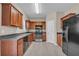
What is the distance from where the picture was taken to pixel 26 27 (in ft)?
39.5

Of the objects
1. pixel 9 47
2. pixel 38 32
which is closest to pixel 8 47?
pixel 9 47

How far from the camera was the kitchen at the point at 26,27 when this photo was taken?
12.6 ft

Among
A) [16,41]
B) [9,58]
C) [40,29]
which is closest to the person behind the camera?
[9,58]

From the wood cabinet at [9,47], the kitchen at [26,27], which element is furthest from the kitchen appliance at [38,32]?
the wood cabinet at [9,47]

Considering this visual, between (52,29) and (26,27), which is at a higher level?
(26,27)

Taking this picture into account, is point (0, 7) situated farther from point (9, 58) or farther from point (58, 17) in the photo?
point (58, 17)

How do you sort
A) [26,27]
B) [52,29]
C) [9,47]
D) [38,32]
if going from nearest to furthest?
[9,47], [52,29], [26,27], [38,32]

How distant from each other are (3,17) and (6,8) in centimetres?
30

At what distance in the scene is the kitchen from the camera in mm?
3855

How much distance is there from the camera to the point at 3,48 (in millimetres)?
3832

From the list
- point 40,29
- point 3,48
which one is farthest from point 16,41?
point 40,29

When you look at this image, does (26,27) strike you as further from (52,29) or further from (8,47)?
(8,47)

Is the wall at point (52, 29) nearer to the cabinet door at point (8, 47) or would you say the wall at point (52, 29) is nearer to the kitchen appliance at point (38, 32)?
the kitchen appliance at point (38, 32)

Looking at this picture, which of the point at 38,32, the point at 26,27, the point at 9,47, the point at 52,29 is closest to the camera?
the point at 9,47
